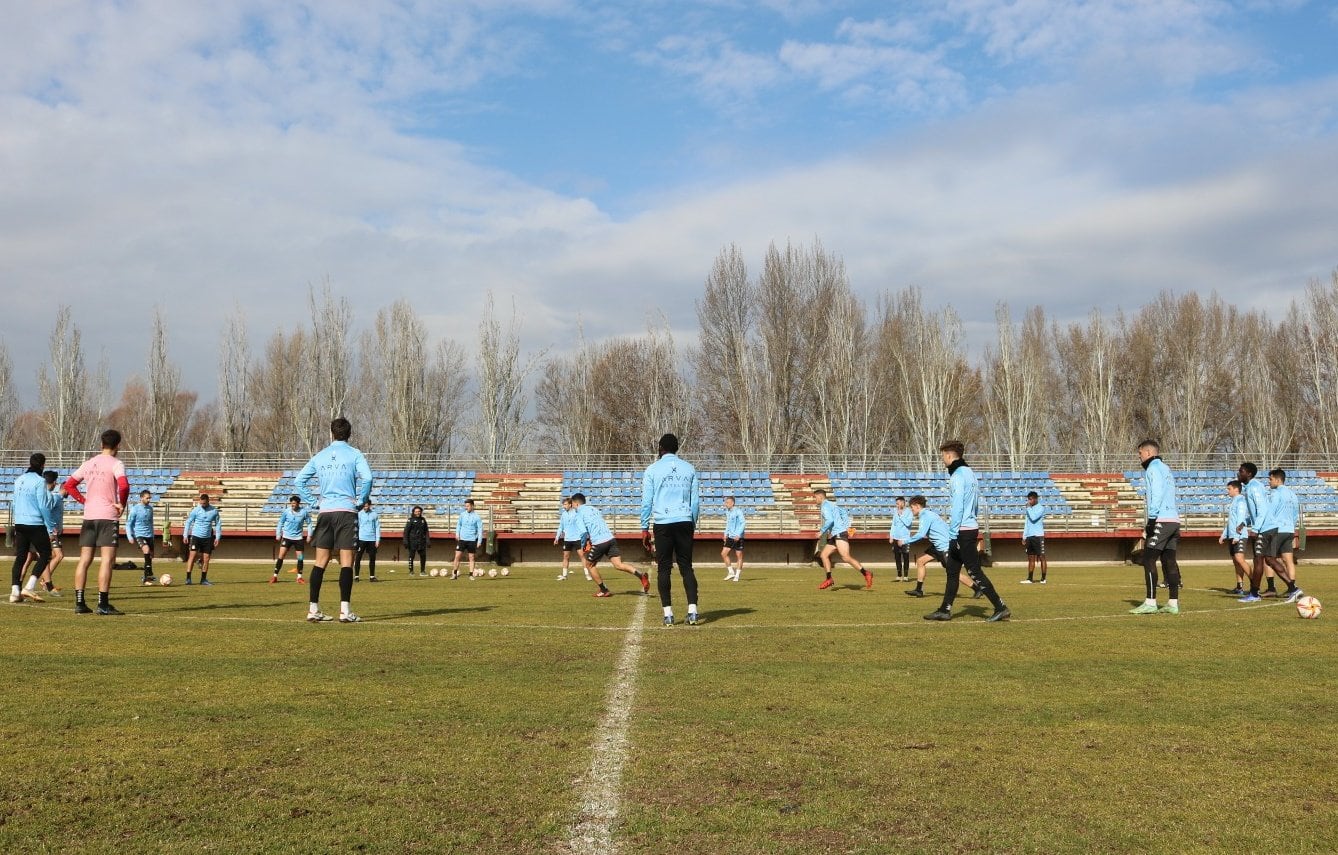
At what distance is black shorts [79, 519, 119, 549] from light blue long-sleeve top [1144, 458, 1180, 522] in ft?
40.0

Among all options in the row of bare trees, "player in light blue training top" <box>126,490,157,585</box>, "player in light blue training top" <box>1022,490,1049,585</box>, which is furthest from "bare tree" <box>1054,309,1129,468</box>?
"player in light blue training top" <box>126,490,157,585</box>

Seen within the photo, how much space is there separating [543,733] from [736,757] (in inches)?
43.5

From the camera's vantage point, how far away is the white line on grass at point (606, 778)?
12.1ft

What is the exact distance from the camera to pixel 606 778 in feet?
14.7

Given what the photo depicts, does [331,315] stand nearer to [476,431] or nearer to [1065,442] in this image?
[476,431]

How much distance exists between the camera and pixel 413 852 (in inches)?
140

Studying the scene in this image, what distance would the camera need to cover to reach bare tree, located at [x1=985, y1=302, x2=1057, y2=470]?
52938mm

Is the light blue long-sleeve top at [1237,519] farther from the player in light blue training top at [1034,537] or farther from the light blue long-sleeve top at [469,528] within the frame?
the light blue long-sleeve top at [469,528]

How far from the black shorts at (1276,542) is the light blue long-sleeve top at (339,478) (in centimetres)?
1240

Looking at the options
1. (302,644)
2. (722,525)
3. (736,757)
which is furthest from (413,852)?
(722,525)

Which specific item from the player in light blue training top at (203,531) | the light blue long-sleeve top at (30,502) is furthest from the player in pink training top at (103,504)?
the player in light blue training top at (203,531)

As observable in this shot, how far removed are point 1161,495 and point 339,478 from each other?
31.2 feet

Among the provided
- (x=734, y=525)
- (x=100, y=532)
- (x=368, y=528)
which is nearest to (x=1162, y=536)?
(x=100, y=532)

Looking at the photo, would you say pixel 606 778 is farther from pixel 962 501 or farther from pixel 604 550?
pixel 604 550
